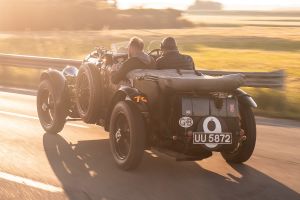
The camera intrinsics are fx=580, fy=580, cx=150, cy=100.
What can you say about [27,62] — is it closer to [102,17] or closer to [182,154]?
[182,154]

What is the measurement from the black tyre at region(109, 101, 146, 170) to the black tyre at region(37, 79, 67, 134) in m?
1.87

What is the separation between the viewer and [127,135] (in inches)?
287

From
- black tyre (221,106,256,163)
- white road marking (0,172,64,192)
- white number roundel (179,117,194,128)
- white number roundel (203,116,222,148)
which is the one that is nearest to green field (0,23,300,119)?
black tyre (221,106,256,163)

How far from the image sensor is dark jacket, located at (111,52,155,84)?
7.69 m

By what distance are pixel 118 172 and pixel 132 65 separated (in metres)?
1.51

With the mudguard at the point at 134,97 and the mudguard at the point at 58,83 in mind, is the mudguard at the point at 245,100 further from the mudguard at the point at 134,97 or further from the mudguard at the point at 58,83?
the mudguard at the point at 58,83

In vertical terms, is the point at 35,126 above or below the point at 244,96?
below

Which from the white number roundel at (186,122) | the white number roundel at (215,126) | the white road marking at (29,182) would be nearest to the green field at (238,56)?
the white number roundel at (215,126)

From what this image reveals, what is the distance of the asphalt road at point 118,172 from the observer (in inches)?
244

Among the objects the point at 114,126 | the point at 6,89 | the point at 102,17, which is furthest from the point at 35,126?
the point at 102,17

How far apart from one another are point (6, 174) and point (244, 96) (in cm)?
306

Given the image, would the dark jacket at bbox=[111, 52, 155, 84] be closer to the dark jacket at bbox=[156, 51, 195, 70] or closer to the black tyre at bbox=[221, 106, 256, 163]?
the dark jacket at bbox=[156, 51, 195, 70]

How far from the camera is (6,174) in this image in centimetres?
684

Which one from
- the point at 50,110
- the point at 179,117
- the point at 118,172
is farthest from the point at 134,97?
the point at 50,110
